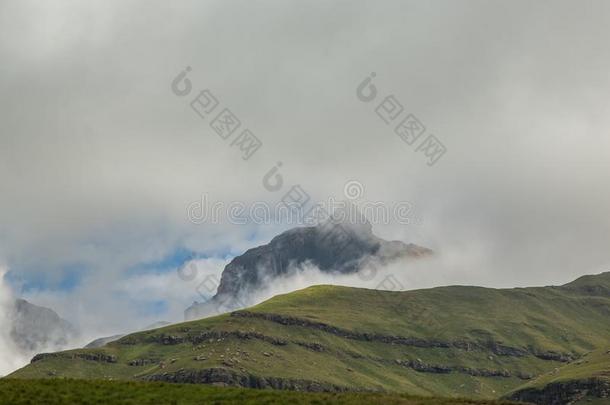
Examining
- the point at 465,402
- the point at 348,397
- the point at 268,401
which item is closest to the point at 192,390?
the point at 268,401

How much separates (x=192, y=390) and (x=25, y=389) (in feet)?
63.4

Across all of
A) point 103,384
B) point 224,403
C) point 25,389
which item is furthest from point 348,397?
point 25,389

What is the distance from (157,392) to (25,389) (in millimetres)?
15232

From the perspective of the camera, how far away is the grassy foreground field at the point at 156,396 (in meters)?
77.3

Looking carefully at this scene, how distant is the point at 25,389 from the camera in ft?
265

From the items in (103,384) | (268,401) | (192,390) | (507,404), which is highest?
(103,384)

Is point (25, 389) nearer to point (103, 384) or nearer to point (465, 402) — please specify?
point (103, 384)

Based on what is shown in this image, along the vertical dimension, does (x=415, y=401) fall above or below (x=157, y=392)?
below

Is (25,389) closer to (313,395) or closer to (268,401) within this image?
(268,401)

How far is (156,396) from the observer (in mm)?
79812

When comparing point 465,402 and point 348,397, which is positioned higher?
point 348,397

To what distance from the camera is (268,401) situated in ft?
260

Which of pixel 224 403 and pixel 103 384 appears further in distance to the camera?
pixel 103 384

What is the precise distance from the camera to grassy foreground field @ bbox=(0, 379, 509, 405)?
77.3 m
